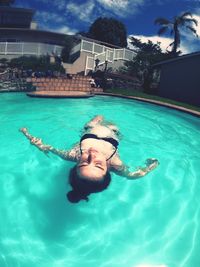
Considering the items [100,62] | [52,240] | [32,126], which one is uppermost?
[100,62]

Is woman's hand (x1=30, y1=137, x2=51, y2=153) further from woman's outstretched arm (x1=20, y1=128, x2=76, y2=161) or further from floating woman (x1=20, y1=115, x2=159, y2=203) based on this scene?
floating woman (x1=20, y1=115, x2=159, y2=203)

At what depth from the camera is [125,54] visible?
27.8 meters

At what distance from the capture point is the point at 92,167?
153 inches

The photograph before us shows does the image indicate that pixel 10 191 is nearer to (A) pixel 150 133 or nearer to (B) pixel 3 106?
(A) pixel 150 133

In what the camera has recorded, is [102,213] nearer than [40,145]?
Yes

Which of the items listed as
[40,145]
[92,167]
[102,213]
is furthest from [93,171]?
[40,145]

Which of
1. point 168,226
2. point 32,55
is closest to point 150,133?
point 168,226

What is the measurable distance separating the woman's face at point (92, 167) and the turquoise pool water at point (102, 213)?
0.77 meters

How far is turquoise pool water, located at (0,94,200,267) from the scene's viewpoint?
11.6ft

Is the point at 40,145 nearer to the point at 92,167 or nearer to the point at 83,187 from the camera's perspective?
the point at 83,187

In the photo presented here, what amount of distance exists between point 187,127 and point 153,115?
2333mm

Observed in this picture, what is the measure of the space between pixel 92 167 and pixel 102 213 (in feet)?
3.20

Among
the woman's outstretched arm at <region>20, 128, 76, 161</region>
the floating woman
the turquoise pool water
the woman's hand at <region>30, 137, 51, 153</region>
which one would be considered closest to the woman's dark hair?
the floating woman

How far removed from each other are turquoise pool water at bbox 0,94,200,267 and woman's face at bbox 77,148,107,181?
77 cm
